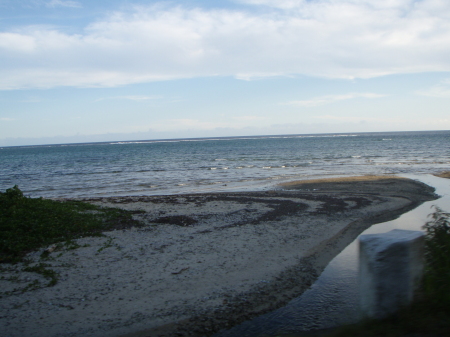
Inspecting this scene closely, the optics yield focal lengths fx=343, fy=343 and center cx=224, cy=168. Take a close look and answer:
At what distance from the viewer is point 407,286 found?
13.9 feet

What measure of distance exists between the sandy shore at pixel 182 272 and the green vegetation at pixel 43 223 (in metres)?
0.55

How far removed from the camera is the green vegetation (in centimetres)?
924

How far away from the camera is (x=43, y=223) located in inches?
428

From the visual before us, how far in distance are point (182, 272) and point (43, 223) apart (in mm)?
5596

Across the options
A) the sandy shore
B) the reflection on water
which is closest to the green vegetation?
the sandy shore

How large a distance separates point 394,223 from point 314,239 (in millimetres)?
4285

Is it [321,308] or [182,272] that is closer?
[321,308]

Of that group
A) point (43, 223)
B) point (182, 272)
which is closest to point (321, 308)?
point (182, 272)

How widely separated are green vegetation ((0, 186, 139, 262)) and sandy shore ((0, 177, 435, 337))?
0.55 meters

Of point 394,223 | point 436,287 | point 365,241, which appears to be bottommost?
point 394,223

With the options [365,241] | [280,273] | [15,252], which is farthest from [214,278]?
[15,252]

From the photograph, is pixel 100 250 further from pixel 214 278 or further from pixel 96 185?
pixel 96 185

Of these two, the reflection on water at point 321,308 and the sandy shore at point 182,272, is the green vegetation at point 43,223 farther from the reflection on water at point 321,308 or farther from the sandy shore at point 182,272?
the reflection on water at point 321,308

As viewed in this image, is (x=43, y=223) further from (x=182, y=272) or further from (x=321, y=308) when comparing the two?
(x=321, y=308)
